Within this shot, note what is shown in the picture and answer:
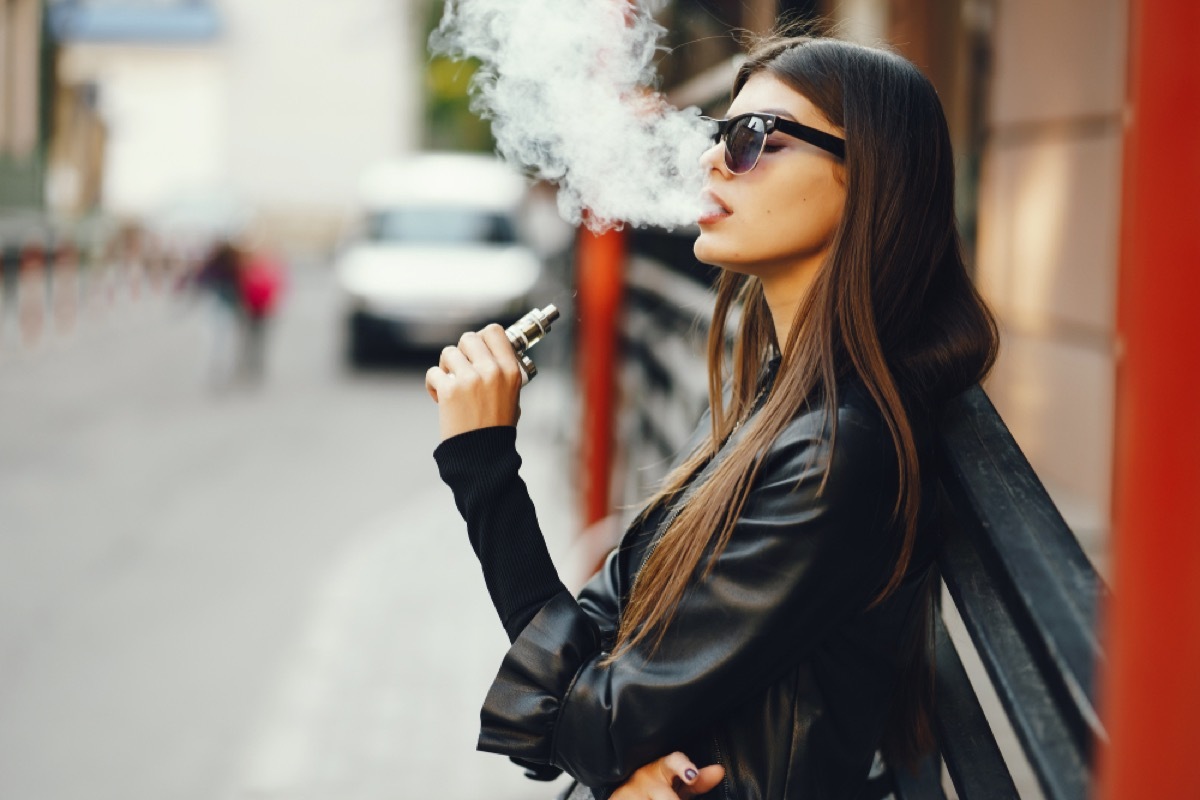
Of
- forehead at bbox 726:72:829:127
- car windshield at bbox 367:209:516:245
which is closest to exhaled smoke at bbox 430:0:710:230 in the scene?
forehead at bbox 726:72:829:127

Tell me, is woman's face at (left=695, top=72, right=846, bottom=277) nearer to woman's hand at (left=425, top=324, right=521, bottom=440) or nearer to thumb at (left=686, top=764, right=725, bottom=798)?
woman's hand at (left=425, top=324, right=521, bottom=440)

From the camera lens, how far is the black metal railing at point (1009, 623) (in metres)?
1.18

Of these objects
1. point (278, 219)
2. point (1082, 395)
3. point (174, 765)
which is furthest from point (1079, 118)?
point (278, 219)

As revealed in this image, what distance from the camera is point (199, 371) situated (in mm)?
15883

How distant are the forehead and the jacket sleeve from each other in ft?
1.29

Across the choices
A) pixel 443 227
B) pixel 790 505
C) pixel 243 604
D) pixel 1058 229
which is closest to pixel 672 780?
pixel 790 505

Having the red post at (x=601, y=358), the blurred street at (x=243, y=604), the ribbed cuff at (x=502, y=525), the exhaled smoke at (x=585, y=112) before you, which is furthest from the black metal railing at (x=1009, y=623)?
the red post at (x=601, y=358)

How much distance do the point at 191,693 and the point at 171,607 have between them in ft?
4.02

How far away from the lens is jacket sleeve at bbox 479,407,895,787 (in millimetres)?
1510

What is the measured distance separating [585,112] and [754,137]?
2.33 feet

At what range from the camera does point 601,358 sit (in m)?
5.88

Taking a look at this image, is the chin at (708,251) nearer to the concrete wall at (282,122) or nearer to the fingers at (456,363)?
the fingers at (456,363)

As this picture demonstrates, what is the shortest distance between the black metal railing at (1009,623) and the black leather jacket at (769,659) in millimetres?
83

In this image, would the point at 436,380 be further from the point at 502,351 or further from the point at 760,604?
the point at 760,604
